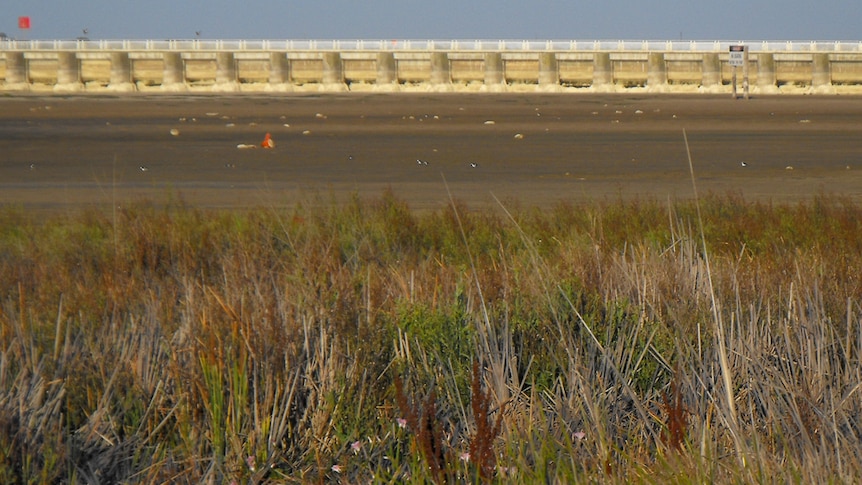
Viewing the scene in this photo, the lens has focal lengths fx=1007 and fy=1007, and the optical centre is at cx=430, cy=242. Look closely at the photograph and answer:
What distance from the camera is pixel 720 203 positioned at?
11250 millimetres

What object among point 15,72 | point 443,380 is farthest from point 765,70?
point 443,380

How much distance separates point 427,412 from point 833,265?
11.7ft

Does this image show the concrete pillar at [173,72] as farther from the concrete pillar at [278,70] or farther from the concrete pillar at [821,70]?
the concrete pillar at [821,70]

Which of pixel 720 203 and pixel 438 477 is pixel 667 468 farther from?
pixel 720 203

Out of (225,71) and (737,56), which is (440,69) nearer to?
(225,71)

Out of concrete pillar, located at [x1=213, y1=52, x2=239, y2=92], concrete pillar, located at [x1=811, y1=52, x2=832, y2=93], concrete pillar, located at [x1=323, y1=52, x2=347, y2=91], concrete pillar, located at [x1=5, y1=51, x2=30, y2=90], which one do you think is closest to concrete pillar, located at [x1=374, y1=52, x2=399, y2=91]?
concrete pillar, located at [x1=323, y1=52, x2=347, y2=91]

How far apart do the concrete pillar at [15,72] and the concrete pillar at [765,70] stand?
36.8 metres

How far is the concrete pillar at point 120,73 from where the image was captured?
51906 millimetres

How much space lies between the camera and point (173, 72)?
5256cm

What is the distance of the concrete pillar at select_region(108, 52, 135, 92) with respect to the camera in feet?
170

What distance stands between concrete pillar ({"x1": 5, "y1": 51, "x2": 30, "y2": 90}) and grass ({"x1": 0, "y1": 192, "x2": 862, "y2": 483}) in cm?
5044

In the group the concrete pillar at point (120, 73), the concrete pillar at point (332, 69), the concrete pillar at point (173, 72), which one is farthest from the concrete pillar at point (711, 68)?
the concrete pillar at point (120, 73)

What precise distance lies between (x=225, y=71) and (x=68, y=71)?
8.31 metres

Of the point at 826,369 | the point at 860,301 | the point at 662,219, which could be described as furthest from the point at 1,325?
the point at 662,219
